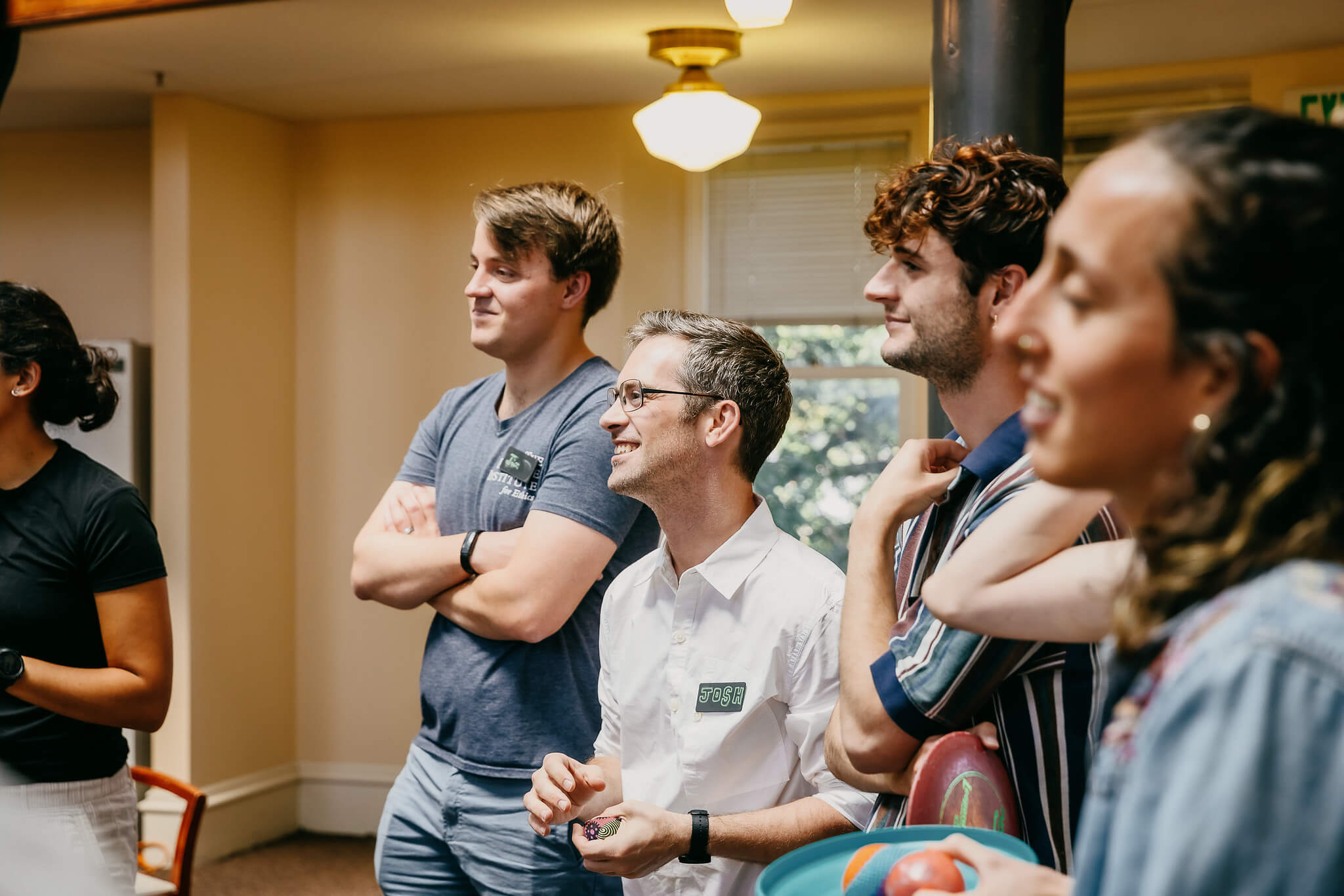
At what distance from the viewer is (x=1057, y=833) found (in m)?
1.20

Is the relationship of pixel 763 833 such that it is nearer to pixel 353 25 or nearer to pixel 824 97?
pixel 353 25

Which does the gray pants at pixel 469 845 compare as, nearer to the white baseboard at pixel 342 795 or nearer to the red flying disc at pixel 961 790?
the red flying disc at pixel 961 790

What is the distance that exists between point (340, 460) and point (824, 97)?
2.43 meters

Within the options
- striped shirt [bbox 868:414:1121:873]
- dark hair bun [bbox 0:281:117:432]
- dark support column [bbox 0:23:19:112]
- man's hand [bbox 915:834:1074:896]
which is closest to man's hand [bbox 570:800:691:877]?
striped shirt [bbox 868:414:1121:873]

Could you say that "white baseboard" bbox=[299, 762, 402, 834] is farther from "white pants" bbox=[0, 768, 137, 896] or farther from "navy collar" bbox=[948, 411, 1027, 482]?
"navy collar" bbox=[948, 411, 1027, 482]

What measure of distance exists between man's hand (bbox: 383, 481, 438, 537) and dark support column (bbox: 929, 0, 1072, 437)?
0.92m

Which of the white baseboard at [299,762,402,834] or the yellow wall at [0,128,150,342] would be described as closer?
the white baseboard at [299,762,402,834]

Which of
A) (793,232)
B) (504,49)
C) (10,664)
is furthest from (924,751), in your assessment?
(793,232)

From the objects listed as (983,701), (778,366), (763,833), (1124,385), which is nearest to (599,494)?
(778,366)

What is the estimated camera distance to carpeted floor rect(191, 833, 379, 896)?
14.1ft

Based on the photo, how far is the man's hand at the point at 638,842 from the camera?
4.94 feet

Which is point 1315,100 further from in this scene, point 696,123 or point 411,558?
point 411,558

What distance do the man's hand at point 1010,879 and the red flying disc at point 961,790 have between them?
0.93ft

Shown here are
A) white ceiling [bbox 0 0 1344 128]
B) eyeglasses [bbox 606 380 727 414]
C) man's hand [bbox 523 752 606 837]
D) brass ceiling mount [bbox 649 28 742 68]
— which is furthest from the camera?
brass ceiling mount [bbox 649 28 742 68]
